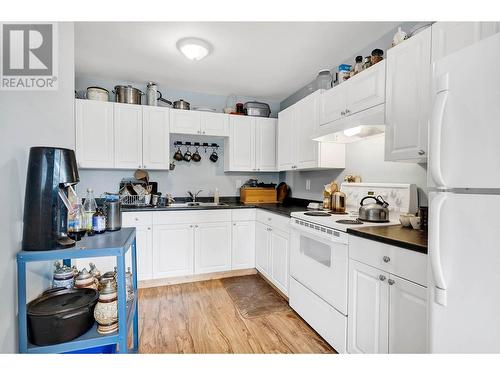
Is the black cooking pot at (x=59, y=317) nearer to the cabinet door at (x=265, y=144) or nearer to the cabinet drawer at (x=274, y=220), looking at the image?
the cabinet drawer at (x=274, y=220)

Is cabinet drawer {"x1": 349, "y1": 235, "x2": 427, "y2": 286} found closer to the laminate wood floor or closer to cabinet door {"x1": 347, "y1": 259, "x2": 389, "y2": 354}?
cabinet door {"x1": 347, "y1": 259, "x2": 389, "y2": 354}

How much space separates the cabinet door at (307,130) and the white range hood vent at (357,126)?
190 mm

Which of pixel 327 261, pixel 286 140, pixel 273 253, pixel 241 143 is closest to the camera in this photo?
pixel 327 261

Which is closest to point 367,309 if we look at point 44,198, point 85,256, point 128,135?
point 85,256

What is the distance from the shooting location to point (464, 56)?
3.01ft

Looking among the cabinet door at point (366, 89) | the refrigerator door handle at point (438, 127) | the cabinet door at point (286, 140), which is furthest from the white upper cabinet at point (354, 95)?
the refrigerator door handle at point (438, 127)

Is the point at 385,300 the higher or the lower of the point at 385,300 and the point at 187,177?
the lower

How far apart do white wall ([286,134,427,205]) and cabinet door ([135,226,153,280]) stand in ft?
6.73

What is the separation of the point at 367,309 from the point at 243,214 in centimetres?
189

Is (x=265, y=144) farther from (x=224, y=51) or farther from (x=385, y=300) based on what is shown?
(x=385, y=300)

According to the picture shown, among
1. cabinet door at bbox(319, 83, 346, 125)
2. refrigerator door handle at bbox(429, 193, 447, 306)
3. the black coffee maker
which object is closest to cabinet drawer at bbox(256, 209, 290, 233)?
cabinet door at bbox(319, 83, 346, 125)

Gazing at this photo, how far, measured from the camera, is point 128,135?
2955mm
